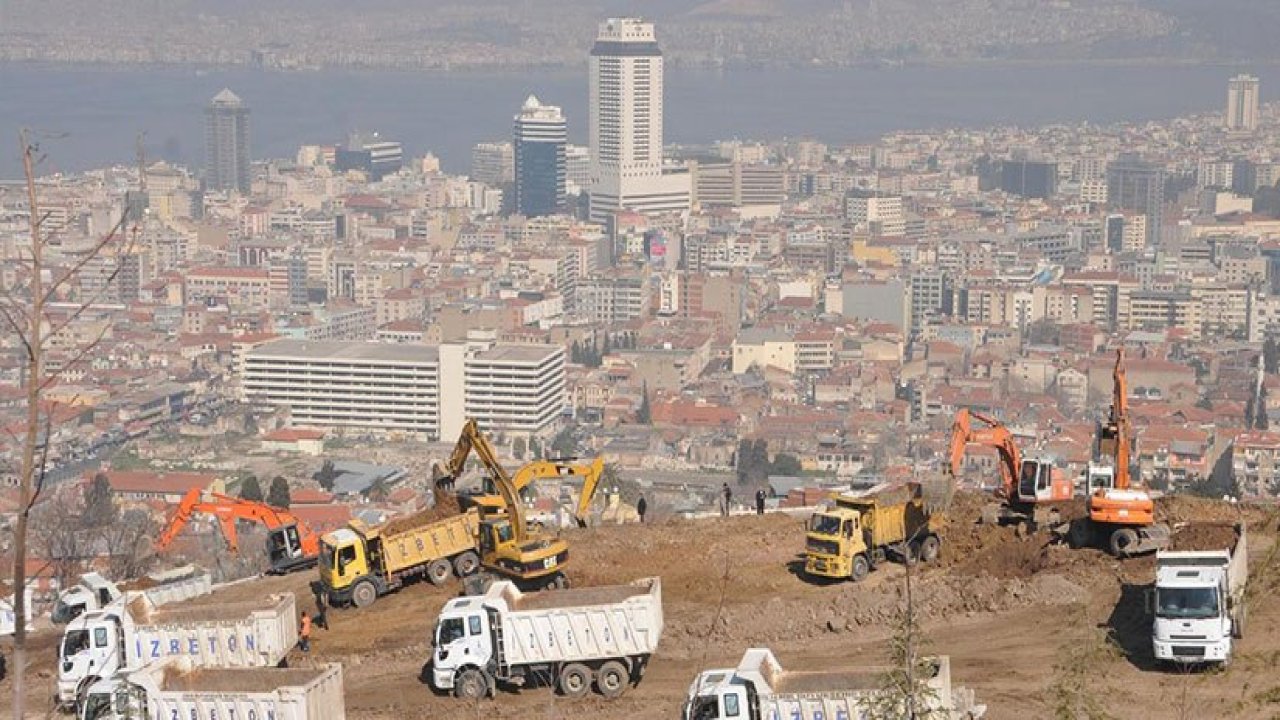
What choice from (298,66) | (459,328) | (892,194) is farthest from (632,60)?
(298,66)

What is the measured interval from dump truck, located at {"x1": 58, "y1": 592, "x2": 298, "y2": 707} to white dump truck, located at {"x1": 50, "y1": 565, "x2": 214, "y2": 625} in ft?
2.10

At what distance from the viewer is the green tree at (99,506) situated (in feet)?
72.4

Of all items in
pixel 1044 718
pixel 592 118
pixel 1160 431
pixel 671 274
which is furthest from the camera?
pixel 592 118

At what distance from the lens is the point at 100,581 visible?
34.5 ft

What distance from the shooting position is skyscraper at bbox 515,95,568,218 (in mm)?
78438

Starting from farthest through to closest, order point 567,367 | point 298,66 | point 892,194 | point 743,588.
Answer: point 298,66 → point 892,194 → point 567,367 → point 743,588

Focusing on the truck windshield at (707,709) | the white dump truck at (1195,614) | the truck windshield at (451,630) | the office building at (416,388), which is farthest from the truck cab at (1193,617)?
the office building at (416,388)

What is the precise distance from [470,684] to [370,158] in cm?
8251

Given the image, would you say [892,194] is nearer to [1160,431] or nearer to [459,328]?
[459,328]

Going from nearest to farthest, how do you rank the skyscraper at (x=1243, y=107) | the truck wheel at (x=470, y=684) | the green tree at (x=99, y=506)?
the truck wheel at (x=470, y=684), the green tree at (x=99, y=506), the skyscraper at (x=1243, y=107)

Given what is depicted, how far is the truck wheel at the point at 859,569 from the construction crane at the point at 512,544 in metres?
1.34

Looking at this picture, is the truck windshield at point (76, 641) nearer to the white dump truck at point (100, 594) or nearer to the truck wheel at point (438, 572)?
the white dump truck at point (100, 594)

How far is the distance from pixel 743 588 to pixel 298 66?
453ft

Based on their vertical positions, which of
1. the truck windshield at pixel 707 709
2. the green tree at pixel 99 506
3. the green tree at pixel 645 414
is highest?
the truck windshield at pixel 707 709
